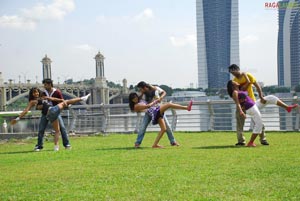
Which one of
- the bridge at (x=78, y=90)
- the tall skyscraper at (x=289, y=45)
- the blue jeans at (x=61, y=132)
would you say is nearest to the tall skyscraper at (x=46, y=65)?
the bridge at (x=78, y=90)

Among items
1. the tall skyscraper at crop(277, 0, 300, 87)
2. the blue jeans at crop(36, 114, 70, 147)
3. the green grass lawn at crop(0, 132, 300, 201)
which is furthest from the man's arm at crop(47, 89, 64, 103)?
the tall skyscraper at crop(277, 0, 300, 87)

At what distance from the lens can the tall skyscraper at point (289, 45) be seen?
97.1 meters

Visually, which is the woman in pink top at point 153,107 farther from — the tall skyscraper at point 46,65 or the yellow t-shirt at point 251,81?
the tall skyscraper at point 46,65

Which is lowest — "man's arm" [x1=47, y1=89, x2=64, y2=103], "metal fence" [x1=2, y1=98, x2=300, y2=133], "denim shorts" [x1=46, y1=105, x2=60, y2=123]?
"metal fence" [x1=2, y1=98, x2=300, y2=133]

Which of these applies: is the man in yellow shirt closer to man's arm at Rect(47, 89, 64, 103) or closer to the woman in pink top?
the woman in pink top

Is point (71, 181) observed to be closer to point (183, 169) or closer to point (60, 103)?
point (183, 169)

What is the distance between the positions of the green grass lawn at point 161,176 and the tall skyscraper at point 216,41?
345 ft

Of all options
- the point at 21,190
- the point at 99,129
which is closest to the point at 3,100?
the point at 99,129

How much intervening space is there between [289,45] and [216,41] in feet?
70.0

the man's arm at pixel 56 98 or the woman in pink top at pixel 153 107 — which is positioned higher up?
the man's arm at pixel 56 98

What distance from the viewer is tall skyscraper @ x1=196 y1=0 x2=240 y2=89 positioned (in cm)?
11500

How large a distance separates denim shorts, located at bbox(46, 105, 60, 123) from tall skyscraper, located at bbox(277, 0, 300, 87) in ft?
293

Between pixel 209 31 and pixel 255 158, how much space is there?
115384 millimetres

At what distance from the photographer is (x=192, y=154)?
7906 millimetres
